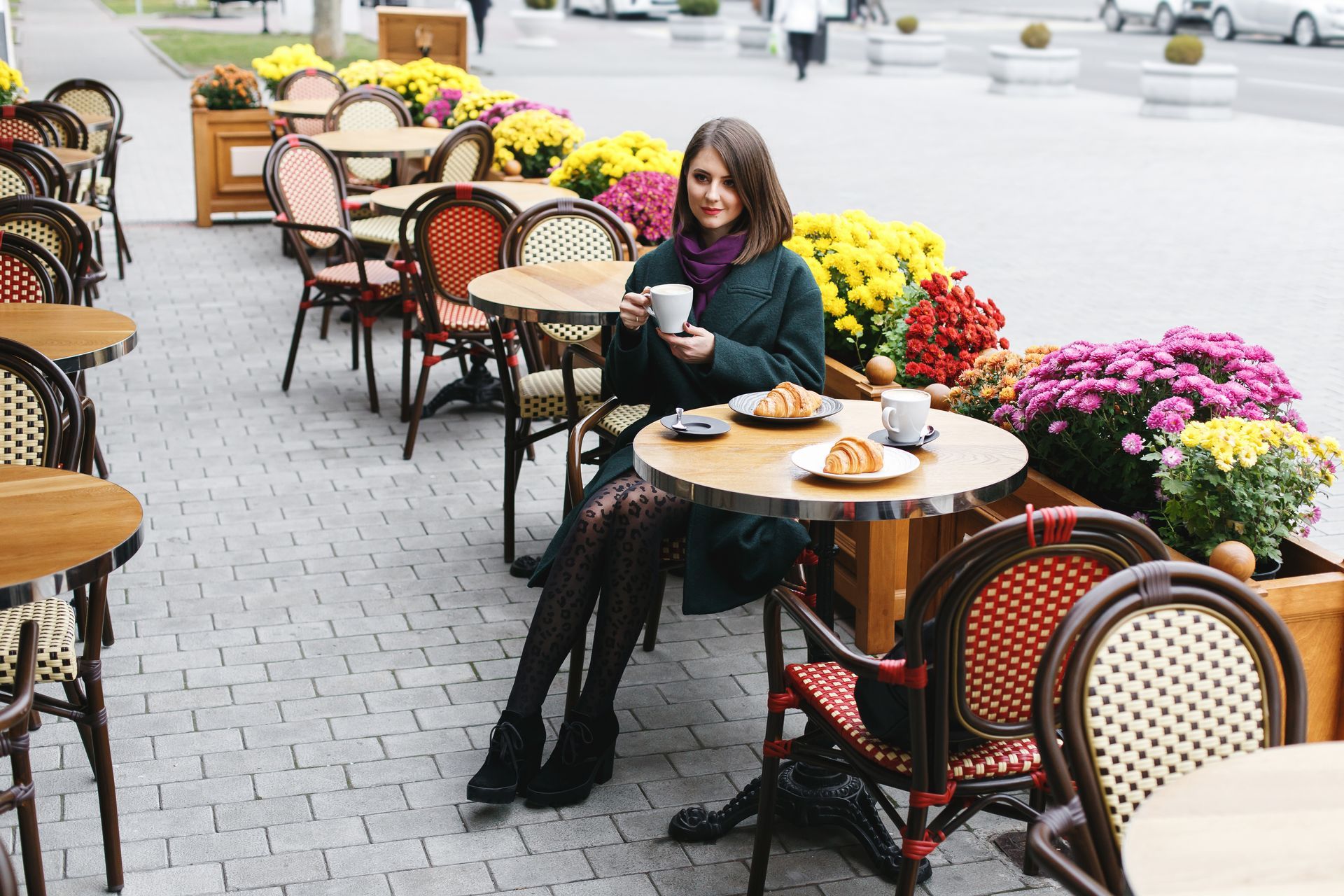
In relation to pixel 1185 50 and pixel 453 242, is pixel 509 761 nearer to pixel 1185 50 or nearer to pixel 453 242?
pixel 453 242

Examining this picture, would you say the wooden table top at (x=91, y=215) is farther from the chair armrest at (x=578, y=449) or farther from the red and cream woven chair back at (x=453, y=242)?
the chair armrest at (x=578, y=449)

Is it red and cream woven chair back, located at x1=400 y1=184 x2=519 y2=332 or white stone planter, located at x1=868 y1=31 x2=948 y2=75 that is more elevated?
Result: white stone planter, located at x1=868 y1=31 x2=948 y2=75

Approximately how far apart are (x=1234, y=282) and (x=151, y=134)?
38.0 feet

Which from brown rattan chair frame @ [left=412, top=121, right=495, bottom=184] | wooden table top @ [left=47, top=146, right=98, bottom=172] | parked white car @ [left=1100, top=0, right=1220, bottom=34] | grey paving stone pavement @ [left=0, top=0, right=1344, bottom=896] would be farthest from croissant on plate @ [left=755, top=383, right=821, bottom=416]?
parked white car @ [left=1100, top=0, right=1220, bottom=34]

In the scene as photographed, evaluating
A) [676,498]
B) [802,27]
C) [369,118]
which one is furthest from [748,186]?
[802,27]

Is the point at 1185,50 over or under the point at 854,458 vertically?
over

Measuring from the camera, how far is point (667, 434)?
3299mm

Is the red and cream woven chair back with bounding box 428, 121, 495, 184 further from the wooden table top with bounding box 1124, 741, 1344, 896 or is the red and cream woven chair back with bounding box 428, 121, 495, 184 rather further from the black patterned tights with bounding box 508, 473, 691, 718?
the wooden table top with bounding box 1124, 741, 1344, 896

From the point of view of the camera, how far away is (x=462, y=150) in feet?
26.0

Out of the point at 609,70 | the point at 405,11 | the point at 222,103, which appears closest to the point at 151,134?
the point at 405,11

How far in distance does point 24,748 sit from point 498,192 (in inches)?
156

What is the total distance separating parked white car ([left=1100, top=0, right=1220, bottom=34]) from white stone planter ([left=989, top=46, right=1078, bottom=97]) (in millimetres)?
9624

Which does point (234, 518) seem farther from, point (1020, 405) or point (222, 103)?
point (222, 103)

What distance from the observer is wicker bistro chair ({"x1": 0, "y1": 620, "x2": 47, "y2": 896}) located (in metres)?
2.59
